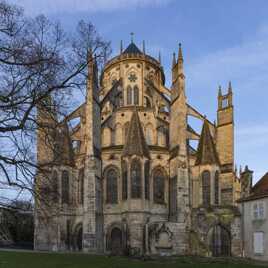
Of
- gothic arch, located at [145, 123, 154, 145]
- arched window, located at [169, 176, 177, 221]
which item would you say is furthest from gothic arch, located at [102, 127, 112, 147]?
arched window, located at [169, 176, 177, 221]

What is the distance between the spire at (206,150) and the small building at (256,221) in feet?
14.7

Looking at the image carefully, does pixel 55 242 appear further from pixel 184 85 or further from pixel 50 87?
pixel 50 87

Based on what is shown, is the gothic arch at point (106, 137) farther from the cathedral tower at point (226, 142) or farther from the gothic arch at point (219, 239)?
the gothic arch at point (219, 239)

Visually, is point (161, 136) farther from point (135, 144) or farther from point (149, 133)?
point (135, 144)

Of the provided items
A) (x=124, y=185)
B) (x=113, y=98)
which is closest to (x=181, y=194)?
(x=124, y=185)

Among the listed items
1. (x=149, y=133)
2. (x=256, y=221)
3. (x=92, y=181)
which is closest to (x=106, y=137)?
(x=149, y=133)

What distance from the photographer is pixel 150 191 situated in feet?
130

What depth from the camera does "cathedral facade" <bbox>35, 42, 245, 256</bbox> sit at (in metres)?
36.4

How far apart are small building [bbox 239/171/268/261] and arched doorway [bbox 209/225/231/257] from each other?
172 cm

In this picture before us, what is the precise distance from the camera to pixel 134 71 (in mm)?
50156

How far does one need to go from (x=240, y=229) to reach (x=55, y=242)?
16026mm

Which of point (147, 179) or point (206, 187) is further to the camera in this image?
point (206, 187)

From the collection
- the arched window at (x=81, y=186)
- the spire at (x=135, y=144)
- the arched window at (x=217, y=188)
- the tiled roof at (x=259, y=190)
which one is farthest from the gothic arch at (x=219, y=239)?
the arched window at (x=81, y=186)

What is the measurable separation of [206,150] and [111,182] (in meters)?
9.18
